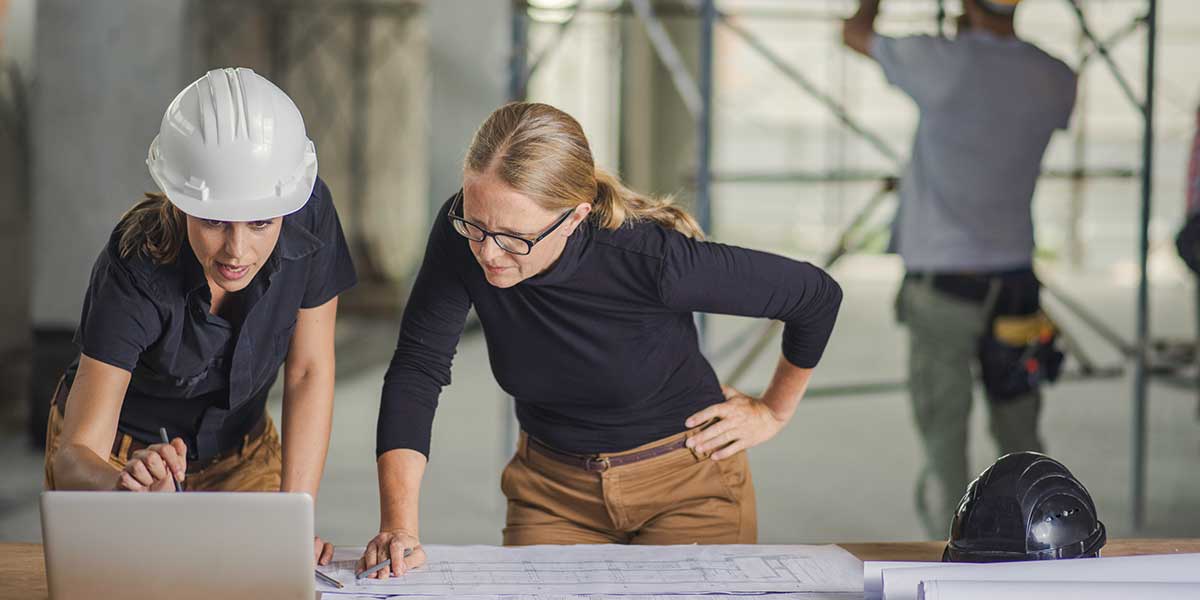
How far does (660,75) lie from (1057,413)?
7513 mm

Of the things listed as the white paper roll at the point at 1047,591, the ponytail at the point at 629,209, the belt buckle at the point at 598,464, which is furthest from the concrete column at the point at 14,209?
the white paper roll at the point at 1047,591

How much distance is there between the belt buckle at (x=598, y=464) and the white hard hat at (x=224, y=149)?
0.70m

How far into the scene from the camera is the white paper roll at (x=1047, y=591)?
5.15 ft

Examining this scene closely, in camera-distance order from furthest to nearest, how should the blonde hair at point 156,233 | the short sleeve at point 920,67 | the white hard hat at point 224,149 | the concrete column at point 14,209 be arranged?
the concrete column at point 14,209 < the short sleeve at point 920,67 < the blonde hair at point 156,233 < the white hard hat at point 224,149

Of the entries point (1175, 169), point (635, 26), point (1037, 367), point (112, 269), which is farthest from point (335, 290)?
point (1175, 169)

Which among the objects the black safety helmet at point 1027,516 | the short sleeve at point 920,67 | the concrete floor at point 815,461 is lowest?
the concrete floor at point 815,461

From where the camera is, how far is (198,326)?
6.37 ft

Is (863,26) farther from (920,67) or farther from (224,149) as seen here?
(224,149)

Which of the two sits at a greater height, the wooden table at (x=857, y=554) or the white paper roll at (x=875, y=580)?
the white paper roll at (x=875, y=580)

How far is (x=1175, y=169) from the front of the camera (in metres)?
14.4

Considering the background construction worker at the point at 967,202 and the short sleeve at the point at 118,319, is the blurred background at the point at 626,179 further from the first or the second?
the short sleeve at the point at 118,319

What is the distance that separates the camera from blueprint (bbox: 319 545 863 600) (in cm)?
180

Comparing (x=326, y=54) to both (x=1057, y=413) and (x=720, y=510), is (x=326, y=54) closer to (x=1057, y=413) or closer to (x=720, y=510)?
(x=1057, y=413)

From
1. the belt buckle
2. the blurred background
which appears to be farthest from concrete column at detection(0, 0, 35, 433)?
the belt buckle
